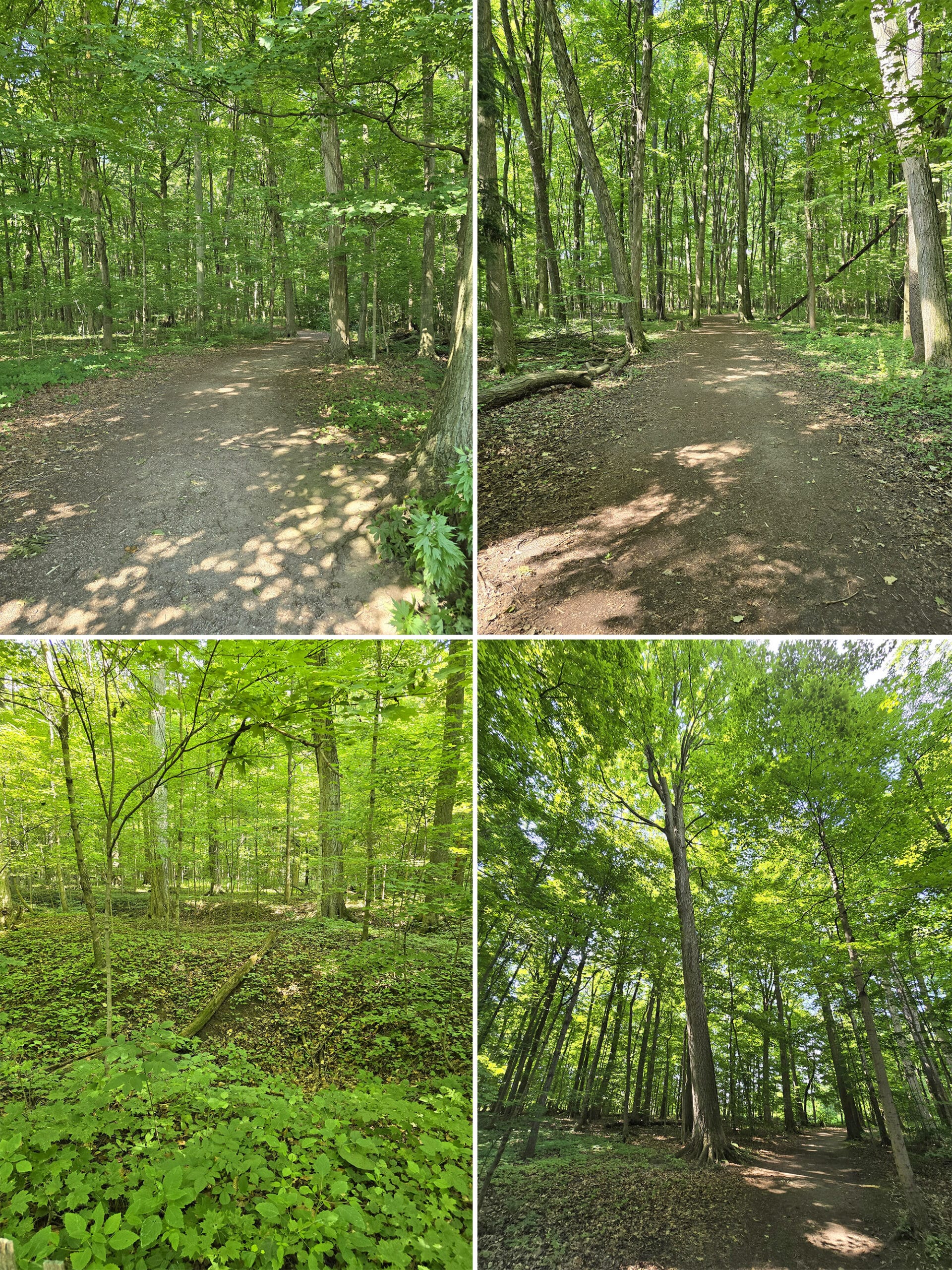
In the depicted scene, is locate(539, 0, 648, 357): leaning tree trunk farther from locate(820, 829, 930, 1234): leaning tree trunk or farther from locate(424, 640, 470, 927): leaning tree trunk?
locate(820, 829, 930, 1234): leaning tree trunk

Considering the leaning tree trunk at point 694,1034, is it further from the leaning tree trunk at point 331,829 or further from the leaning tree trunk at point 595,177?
the leaning tree trunk at point 595,177

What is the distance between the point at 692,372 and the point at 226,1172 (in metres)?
11.2

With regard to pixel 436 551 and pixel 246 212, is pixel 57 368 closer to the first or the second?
pixel 436 551

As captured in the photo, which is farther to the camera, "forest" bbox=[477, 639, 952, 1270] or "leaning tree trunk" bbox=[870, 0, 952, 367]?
"leaning tree trunk" bbox=[870, 0, 952, 367]

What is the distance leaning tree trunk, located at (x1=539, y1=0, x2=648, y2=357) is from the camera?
887cm

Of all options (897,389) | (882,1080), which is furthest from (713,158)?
(882,1080)

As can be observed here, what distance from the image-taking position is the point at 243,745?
3912 mm

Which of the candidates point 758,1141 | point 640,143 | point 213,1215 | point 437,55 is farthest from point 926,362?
point 213,1215

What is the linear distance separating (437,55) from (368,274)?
33.0 feet

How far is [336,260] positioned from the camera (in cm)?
1167

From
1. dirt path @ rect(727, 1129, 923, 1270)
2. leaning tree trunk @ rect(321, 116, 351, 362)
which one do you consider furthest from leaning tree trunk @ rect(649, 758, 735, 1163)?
leaning tree trunk @ rect(321, 116, 351, 362)

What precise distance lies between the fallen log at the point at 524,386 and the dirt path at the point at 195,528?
128cm

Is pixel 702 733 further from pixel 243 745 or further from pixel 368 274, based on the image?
pixel 368 274

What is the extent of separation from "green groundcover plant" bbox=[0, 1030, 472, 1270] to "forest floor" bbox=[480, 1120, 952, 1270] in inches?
12.7
